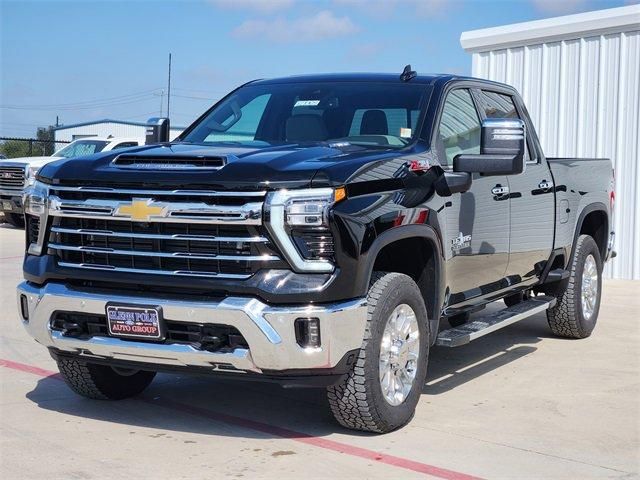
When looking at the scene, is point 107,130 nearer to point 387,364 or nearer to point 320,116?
point 320,116

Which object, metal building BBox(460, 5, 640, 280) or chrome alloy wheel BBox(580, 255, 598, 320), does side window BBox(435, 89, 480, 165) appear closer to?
chrome alloy wheel BBox(580, 255, 598, 320)

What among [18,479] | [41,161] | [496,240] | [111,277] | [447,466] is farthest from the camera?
[41,161]

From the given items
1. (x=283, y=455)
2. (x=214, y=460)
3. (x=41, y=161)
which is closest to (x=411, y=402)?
(x=283, y=455)

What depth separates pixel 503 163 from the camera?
561 cm

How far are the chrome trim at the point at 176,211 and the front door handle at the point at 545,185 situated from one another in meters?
3.24

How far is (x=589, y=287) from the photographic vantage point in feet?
27.5

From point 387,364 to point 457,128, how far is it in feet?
6.26

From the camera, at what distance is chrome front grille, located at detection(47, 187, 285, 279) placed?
4629 mm

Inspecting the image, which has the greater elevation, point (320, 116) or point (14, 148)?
point (320, 116)

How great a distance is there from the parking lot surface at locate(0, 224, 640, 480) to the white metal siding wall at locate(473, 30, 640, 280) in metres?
5.46

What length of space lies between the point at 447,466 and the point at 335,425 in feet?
2.95

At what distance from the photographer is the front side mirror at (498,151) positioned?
555cm

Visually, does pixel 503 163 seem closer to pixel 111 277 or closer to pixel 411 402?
pixel 411 402

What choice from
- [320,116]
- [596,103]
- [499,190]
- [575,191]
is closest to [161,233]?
[320,116]
